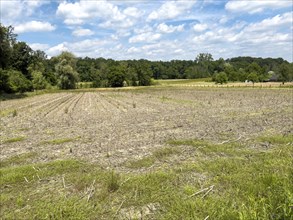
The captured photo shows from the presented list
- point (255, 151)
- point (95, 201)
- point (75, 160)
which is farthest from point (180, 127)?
point (95, 201)

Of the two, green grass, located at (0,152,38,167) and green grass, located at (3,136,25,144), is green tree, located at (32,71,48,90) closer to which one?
green grass, located at (3,136,25,144)

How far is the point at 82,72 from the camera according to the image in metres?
142

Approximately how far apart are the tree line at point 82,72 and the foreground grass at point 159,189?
150ft

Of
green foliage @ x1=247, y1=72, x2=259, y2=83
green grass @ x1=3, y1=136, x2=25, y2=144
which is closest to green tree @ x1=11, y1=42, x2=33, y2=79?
green grass @ x1=3, y1=136, x2=25, y2=144

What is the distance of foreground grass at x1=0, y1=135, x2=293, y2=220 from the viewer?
5.47m

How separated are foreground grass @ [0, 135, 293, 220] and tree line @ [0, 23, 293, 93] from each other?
4562 cm

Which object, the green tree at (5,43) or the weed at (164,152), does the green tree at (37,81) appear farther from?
the weed at (164,152)

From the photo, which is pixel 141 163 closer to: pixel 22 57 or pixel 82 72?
pixel 22 57

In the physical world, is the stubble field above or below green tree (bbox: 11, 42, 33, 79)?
below

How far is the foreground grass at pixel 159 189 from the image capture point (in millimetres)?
5469

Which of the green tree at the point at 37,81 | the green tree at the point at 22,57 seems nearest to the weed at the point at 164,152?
the green tree at the point at 22,57

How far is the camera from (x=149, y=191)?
655 centimetres

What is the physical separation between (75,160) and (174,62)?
18092 centimetres

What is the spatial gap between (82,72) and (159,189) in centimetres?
14066
